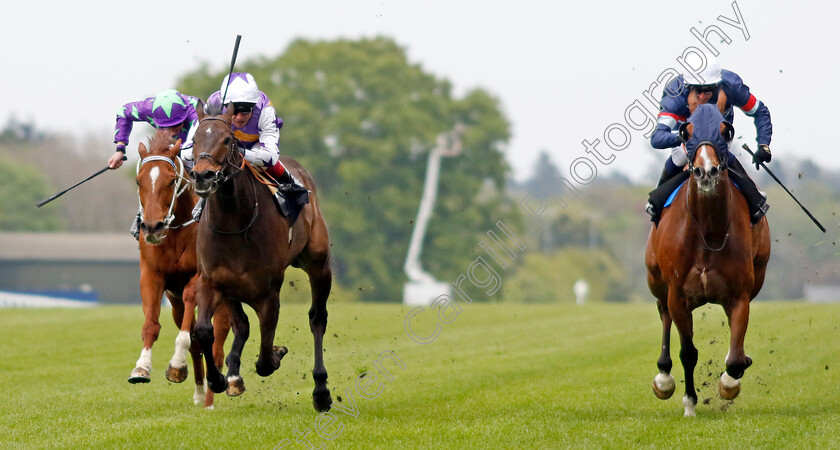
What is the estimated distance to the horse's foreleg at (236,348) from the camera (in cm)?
1023

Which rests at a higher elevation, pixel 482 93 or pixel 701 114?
pixel 482 93

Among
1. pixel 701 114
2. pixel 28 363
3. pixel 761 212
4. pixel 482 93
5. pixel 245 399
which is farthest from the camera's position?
pixel 482 93

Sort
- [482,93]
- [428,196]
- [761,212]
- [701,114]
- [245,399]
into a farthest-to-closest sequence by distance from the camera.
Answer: [482,93] → [428,196] → [245,399] → [761,212] → [701,114]

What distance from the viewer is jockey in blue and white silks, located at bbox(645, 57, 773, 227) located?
10102 millimetres

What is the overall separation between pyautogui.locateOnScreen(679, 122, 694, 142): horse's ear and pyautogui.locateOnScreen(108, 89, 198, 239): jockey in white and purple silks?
4.51m

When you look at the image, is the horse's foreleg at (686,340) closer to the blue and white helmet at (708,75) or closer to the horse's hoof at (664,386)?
the horse's hoof at (664,386)

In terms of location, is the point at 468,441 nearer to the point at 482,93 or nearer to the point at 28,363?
A: the point at 28,363

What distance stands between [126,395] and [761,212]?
745 cm

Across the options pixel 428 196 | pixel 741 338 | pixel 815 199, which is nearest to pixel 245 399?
pixel 741 338

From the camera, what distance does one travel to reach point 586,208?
10644 centimetres

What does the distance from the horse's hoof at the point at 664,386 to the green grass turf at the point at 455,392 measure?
0.57 ft

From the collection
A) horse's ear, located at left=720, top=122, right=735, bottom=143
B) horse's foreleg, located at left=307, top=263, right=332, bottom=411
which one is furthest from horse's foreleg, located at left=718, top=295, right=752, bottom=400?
horse's foreleg, located at left=307, top=263, right=332, bottom=411

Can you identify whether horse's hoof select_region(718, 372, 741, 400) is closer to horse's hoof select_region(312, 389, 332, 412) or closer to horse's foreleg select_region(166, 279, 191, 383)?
horse's hoof select_region(312, 389, 332, 412)

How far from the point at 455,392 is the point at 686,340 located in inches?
144
